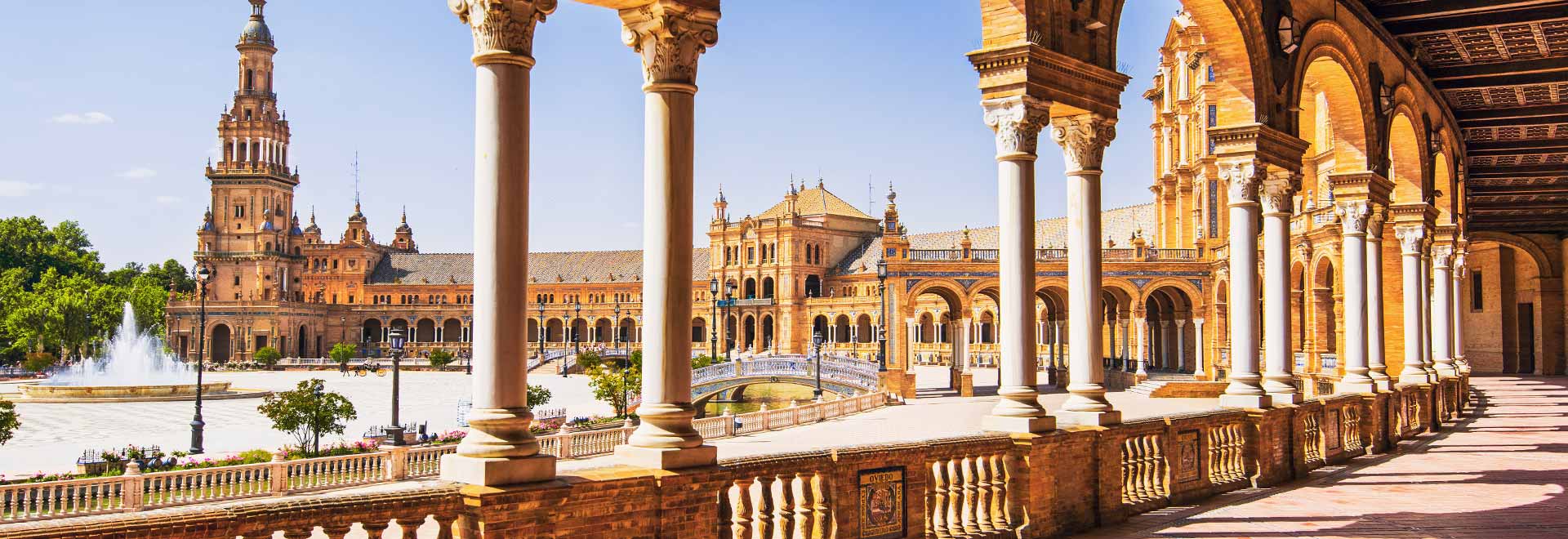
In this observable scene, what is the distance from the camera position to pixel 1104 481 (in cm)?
937

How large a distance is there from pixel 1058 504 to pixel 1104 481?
68 centimetres

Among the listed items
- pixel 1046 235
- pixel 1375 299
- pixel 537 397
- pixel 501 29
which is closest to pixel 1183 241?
pixel 1046 235

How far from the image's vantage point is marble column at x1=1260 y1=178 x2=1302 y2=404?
513 inches

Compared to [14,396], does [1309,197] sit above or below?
above

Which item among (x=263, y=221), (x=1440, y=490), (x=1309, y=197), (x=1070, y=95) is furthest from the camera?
(x=263, y=221)

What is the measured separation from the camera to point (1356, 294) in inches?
652

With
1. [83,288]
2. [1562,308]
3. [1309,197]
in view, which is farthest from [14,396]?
[1562,308]

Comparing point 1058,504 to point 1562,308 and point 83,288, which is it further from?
point 83,288

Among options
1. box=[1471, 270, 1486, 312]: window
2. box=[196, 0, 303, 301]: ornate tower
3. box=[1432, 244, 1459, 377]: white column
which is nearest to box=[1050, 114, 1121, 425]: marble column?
box=[1432, 244, 1459, 377]: white column

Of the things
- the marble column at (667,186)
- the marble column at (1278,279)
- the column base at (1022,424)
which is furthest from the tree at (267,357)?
the marble column at (667,186)

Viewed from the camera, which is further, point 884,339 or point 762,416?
point 884,339

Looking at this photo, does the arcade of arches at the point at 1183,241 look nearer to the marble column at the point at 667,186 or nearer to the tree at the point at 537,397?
the marble column at the point at 667,186

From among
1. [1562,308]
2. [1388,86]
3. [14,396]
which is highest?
[1388,86]

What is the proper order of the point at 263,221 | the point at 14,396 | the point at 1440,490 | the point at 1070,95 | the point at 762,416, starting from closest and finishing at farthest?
the point at 1070,95 < the point at 1440,490 < the point at 762,416 < the point at 14,396 < the point at 263,221
